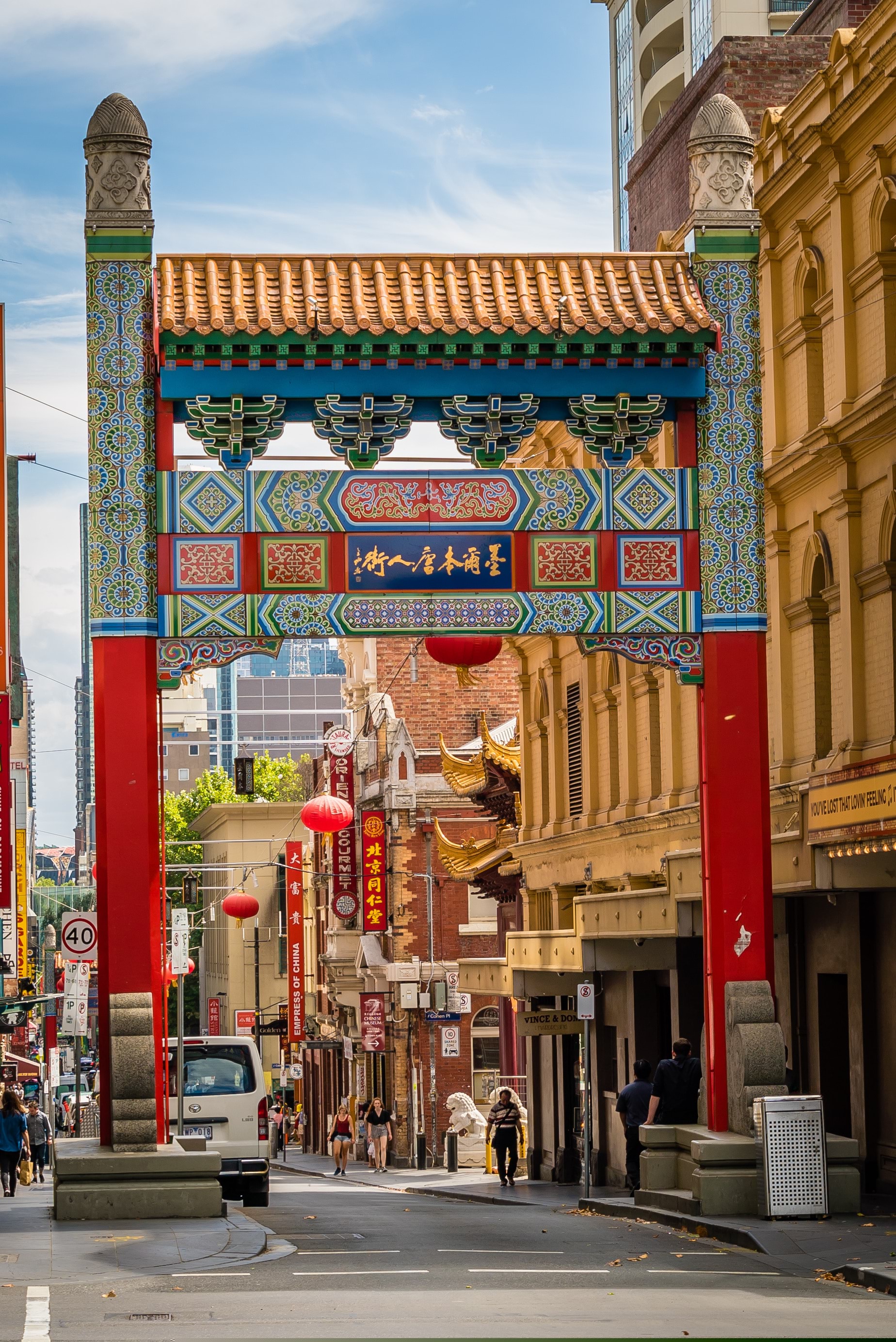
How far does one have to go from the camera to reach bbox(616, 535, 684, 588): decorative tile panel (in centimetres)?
1986

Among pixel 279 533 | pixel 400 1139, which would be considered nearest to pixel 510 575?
pixel 279 533

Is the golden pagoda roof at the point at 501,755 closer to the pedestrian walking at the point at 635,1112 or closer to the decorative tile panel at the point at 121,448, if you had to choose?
the pedestrian walking at the point at 635,1112

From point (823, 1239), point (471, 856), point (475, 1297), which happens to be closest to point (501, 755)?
point (471, 856)

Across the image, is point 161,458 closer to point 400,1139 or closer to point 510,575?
point 510,575

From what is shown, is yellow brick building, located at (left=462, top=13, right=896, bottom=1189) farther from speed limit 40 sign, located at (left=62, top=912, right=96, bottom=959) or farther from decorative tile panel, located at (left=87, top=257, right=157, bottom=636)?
speed limit 40 sign, located at (left=62, top=912, right=96, bottom=959)

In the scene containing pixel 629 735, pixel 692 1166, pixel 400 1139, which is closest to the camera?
pixel 692 1166

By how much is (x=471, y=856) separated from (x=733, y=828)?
998 inches

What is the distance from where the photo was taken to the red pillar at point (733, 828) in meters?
19.5

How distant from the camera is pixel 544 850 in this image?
37594mm

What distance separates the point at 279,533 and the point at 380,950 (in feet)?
118

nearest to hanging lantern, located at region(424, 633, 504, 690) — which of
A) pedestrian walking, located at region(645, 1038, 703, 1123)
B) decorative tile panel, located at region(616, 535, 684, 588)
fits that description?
decorative tile panel, located at region(616, 535, 684, 588)

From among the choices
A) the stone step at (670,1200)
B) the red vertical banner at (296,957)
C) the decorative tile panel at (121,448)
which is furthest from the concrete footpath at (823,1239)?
the red vertical banner at (296,957)

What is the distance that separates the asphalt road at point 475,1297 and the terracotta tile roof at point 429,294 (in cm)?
862

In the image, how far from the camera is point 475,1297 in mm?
13312
